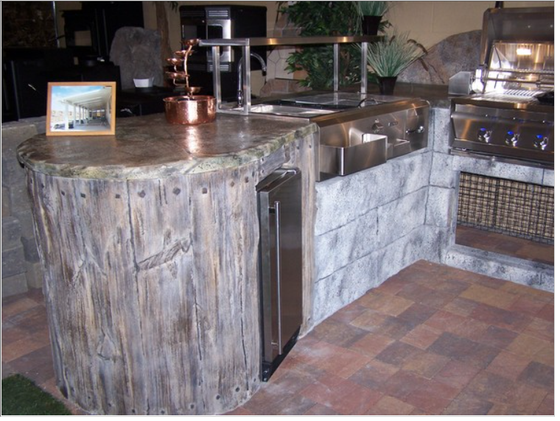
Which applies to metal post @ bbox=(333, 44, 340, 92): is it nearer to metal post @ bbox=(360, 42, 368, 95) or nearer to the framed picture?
metal post @ bbox=(360, 42, 368, 95)

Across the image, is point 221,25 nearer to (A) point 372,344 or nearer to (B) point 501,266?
(B) point 501,266

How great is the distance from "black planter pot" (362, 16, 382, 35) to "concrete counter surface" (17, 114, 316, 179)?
5.33ft

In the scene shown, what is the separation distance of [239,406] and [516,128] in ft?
6.22

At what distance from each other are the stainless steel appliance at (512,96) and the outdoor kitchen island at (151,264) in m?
1.39

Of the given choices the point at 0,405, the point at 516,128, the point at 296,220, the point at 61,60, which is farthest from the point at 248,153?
the point at 61,60

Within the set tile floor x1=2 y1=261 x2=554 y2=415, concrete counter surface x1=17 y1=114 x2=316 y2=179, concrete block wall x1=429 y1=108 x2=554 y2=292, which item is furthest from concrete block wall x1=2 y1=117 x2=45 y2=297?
concrete block wall x1=429 y1=108 x2=554 y2=292

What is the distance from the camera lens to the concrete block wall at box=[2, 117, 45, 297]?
3006mm

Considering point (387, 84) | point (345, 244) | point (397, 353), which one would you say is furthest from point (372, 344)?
point (387, 84)

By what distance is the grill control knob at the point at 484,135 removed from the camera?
3093 mm

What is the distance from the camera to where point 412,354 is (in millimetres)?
2553

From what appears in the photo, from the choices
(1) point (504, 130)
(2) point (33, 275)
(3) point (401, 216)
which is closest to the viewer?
(1) point (504, 130)

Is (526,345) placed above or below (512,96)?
below

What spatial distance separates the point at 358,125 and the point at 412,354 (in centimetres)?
105

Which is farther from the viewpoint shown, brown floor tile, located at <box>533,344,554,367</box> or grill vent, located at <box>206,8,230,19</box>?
grill vent, located at <box>206,8,230,19</box>
